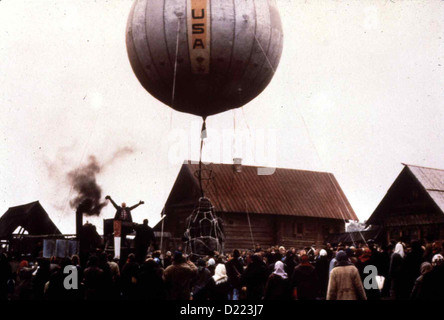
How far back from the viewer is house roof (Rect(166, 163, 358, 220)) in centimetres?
3459

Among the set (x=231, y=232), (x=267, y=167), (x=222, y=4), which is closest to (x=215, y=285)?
(x=222, y=4)

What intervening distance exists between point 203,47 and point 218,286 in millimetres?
5058

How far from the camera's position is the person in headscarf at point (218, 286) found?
36.4ft

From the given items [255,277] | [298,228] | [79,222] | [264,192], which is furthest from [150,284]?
[298,228]

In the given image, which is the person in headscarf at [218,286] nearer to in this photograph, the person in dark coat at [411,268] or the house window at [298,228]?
the person in dark coat at [411,268]

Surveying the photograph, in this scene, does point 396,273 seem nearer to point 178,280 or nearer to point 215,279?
point 215,279

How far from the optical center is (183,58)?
11.8 meters

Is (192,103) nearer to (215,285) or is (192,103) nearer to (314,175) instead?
(215,285)

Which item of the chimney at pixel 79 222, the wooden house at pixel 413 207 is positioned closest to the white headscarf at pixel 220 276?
the chimney at pixel 79 222

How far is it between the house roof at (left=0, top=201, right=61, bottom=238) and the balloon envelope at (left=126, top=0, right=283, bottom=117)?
571 inches

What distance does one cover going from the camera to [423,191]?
24.8m

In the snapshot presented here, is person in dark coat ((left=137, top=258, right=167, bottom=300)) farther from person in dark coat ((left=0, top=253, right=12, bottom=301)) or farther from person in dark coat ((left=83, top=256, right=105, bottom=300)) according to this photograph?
person in dark coat ((left=0, top=253, right=12, bottom=301))
